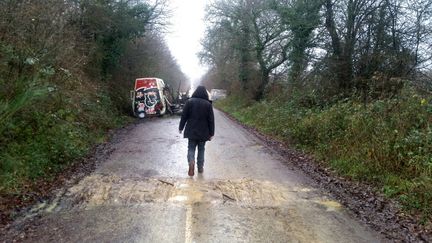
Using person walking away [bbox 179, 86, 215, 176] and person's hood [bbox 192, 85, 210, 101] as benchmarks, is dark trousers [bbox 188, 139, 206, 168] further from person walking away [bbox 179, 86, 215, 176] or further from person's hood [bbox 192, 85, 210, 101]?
person's hood [bbox 192, 85, 210, 101]

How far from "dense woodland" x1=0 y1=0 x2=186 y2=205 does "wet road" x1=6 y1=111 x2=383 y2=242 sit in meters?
1.28

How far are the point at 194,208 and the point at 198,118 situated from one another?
9.35 ft

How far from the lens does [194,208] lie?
22.3ft

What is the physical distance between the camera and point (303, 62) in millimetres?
24281

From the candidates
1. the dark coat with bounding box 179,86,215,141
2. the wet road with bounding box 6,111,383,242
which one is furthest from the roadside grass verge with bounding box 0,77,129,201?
the dark coat with bounding box 179,86,215,141

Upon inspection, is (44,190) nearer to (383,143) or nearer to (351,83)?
(383,143)

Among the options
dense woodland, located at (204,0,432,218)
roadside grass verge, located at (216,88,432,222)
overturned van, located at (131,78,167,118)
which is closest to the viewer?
roadside grass verge, located at (216,88,432,222)

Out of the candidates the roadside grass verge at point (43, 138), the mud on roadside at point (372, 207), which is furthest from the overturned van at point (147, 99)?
the mud on roadside at point (372, 207)

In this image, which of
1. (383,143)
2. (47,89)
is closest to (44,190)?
(47,89)

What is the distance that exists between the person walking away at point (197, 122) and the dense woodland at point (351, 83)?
3421 millimetres

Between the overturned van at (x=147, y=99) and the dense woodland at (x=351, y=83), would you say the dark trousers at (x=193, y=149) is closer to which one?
the dense woodland at (x=351, y=83)

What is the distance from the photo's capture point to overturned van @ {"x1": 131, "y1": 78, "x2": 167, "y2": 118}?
86.6 feet

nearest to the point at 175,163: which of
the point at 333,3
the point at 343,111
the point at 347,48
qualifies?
the point at 343,111

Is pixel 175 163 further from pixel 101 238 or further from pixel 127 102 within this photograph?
pixel 127 102
